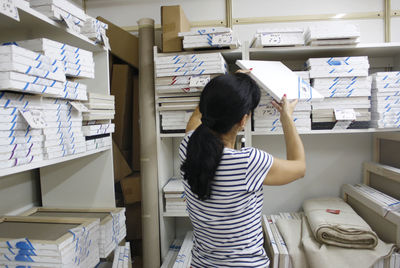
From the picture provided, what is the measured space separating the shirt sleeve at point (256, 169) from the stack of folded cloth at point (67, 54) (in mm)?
911

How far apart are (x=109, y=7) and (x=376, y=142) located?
234 centimetres

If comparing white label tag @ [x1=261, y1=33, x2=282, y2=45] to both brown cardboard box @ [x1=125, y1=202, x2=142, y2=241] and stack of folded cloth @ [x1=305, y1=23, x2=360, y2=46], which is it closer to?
stack of folded cloth @ [x1=305, y1=23, x2=360, y2=46]

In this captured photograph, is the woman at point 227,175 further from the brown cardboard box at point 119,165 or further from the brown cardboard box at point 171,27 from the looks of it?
the brown cardboard box at point 119,165

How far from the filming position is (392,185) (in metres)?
1.81

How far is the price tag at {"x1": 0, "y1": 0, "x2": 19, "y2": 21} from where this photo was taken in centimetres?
92

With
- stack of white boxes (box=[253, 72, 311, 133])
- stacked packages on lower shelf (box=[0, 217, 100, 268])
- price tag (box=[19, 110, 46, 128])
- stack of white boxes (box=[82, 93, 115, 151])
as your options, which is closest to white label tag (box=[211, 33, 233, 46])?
stack of white boxes (box=[253, 72, 311, 133])

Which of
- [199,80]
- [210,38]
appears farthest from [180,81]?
[210,38]

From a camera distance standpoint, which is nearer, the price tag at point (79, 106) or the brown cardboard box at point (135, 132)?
the price tag at point (79, 106)

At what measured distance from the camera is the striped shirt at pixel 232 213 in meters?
0.94

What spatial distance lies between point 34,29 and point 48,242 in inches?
37.3

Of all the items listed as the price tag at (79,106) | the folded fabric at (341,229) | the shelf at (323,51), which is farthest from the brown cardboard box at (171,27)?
the folded fabric at (341,229)

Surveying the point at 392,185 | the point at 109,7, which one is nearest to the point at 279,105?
the point at 392,185

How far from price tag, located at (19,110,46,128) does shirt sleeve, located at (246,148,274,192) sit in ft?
2.60

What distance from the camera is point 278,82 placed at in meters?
1.46
